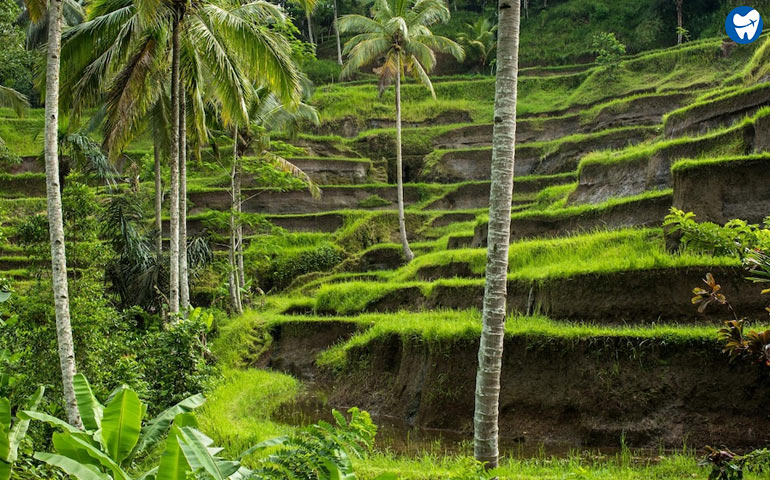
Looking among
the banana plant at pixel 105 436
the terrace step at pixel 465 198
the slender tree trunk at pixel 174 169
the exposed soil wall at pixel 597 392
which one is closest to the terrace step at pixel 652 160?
the exposed soil wall at pixel 597 392

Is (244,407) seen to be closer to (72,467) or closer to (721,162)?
(72,467)

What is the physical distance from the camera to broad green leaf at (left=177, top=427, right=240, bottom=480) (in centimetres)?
460

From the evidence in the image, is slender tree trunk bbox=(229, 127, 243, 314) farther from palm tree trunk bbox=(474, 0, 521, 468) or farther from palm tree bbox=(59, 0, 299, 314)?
palm tree trunk bbox=(474, 0, 521, 468)

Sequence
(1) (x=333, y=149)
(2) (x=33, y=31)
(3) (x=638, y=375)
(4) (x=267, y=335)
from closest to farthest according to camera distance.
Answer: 1. (3) (x=638, y=375)
2. (4) (x=267, y=335)
3. (2) (x=33, y=31)
4. (1) (x=333, y=149)

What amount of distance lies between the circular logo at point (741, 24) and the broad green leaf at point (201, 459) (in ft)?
49.9

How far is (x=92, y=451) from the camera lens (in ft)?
16.3

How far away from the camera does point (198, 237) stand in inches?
799

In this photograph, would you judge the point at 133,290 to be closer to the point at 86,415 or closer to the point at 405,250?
the point at 405,250

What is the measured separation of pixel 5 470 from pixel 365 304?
41.4 feet

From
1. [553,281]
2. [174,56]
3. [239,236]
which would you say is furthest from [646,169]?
[239,236]

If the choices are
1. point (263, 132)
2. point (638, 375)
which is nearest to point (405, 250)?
point (263, 132)

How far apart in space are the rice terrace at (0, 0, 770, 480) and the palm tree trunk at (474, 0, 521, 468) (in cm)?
2

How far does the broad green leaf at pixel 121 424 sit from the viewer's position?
5.57m

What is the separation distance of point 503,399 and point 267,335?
28.2 ft
